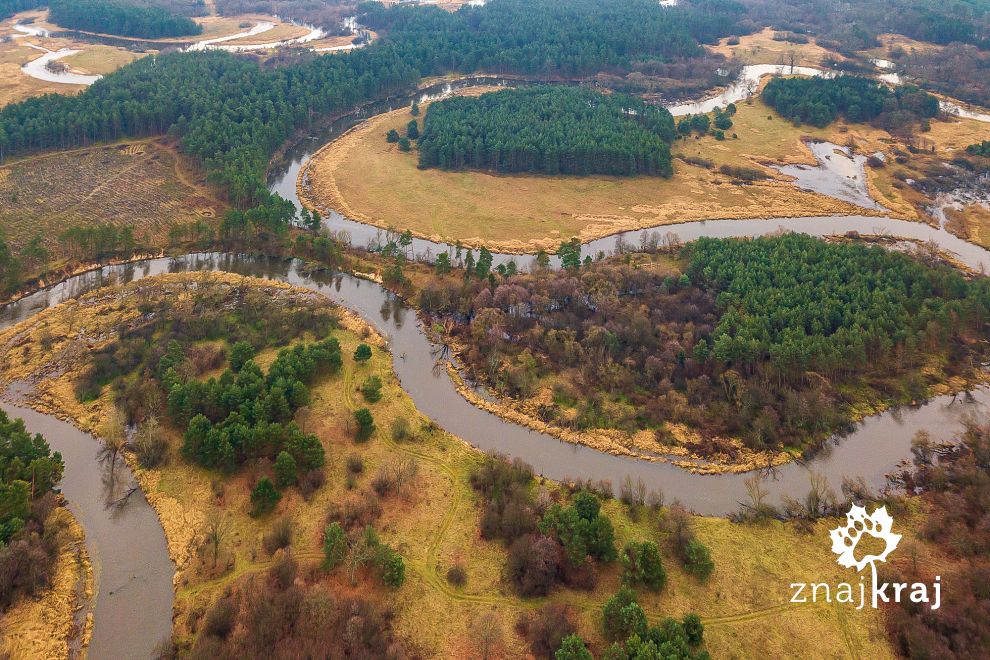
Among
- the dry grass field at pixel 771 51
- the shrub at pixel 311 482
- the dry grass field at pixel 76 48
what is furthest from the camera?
the dry grass field at pixel 771 51

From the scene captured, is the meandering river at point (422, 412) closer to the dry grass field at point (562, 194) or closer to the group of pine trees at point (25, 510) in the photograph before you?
the group of pine trees at point (25, 510)

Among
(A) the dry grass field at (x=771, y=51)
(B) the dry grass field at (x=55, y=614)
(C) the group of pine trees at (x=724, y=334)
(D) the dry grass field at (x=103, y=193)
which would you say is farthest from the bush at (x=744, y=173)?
(B) the dry grass field at (x=55, y=614)

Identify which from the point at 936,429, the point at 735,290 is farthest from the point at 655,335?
the point at 936,429

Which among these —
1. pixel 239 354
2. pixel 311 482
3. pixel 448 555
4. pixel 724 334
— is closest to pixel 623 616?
pixel 448 555

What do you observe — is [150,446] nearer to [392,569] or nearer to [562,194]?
[392,569]

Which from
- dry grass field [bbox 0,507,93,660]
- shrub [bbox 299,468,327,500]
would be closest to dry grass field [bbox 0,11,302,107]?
dry grass field [bbox 0,507,93,660]

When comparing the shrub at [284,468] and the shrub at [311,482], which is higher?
the shrub at [284,468]
